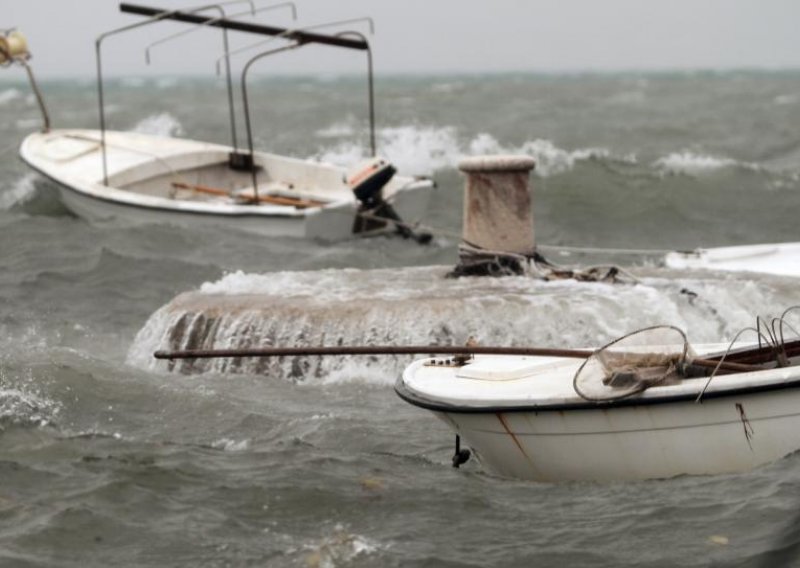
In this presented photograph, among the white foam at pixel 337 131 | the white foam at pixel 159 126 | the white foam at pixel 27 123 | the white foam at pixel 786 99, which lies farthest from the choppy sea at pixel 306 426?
the white foam at pixel 786 99

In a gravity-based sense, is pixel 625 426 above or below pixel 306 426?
above

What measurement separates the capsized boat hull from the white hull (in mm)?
11002

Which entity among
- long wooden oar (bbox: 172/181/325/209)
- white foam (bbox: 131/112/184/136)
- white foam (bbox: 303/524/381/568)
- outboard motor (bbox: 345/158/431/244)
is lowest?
white foam (bbox: 131/112/184/136)

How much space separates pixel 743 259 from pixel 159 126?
31.1 metres

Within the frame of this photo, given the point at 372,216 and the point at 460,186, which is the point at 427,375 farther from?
the point at 460,186

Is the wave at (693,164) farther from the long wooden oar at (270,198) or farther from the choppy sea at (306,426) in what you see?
the long wooden oar at (270,198)

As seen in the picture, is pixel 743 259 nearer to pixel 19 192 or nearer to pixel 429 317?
pixel 429 317

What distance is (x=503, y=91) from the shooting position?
214ft

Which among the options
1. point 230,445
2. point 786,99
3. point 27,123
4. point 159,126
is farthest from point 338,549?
point 786,99

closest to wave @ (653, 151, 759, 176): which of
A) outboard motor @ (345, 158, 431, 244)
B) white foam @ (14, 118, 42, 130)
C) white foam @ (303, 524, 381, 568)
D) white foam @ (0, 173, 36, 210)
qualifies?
outboard motor @ (345, 158, 431, 244)

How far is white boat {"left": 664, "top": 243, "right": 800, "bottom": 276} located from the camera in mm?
15734

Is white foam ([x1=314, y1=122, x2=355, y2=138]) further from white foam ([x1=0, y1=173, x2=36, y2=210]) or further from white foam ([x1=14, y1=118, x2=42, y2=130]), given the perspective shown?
white foam ([x1=0, y1=173, x2=36, y2=210])

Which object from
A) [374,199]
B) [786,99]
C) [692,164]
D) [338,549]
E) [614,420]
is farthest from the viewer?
[786,99]

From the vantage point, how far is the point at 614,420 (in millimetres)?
8258
